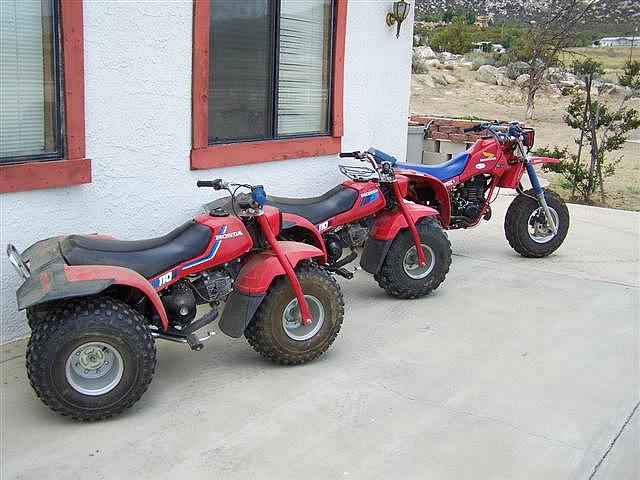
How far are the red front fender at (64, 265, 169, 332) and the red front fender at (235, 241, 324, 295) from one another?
544 millimetres

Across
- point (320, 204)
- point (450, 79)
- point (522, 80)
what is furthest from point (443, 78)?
point (320, 204)

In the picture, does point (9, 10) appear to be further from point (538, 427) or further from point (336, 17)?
point (538, 427)

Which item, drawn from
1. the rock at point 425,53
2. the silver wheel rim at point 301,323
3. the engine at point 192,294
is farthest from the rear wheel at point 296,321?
the rock at point 425,53

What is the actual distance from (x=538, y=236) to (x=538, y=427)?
360cm

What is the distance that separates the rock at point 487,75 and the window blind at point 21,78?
31.0 m

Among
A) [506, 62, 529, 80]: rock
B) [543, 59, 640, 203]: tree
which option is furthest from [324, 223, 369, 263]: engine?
[506, 62, 529, 80]: rock

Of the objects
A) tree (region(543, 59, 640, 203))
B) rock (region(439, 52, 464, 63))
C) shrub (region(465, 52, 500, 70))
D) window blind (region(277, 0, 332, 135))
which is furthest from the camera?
rock (region(439, 52, 464, 63))

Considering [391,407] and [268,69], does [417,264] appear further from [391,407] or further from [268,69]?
[391,407]

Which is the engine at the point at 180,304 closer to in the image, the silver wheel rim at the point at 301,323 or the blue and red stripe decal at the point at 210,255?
the blue and red stripe decal at the point at 210,255

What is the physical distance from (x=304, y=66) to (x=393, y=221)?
1617 mm

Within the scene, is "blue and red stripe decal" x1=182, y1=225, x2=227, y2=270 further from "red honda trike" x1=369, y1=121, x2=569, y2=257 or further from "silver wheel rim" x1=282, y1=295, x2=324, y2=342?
"red honda trike" x1=369, y1=121, x2=569, y2=257

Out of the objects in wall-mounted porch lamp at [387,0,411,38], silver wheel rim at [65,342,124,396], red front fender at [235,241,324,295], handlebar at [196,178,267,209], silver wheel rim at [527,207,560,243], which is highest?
wall-mounted porch lamp at [387,0,411,38]

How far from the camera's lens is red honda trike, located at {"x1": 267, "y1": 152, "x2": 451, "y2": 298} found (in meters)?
5.65

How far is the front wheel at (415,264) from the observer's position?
5.76 meters
